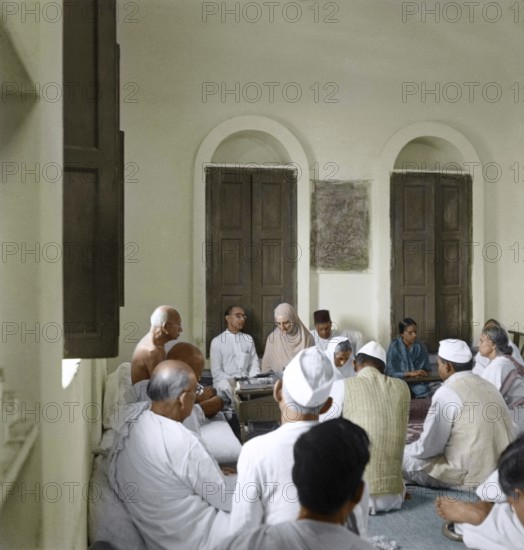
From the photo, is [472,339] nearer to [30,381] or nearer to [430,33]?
[430,33]

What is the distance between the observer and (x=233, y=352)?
7590 millimetres

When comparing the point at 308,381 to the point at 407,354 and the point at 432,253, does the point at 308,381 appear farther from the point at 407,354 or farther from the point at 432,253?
the point at 432,253

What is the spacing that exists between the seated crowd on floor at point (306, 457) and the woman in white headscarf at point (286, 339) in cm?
138

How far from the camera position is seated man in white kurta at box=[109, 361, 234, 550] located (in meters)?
3.13

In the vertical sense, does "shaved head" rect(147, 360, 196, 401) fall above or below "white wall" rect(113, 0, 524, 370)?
below

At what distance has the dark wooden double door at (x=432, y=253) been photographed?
854cm

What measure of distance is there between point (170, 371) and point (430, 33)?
272 inches

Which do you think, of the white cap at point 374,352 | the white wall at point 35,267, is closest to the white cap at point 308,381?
the white wall at point 35,267

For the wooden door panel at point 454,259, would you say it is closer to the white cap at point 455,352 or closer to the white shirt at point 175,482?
the white cap at point 455,352

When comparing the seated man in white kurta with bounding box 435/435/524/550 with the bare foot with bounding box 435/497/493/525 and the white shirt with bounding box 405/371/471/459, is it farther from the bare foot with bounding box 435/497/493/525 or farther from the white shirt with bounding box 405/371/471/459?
→ the white shirt with bounding box 405/371/471/459

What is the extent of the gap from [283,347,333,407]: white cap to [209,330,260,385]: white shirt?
15.1ft

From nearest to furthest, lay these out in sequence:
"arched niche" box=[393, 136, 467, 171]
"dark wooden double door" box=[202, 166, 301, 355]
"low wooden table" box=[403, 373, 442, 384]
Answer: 1. "low wooden table" box=[403, 373, 442, 384]
2. "dark wooden double door" box=[202, 166, 301, 355]
3. "arched niche" box=[393, 136, 467, 171]

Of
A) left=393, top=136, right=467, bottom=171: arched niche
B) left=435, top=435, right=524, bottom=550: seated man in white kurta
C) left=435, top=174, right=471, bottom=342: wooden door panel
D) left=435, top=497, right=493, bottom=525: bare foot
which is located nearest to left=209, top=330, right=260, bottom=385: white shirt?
left=435, top=174, right=471, bottom=342: wooden door panel

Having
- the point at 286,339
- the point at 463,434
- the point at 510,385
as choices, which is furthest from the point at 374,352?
the point at 286,339
